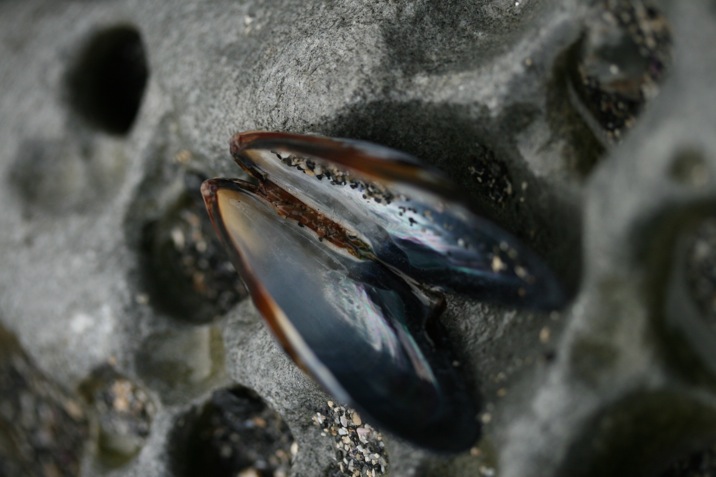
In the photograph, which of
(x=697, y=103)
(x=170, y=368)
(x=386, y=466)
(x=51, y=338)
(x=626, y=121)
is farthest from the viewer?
(x=51, y=338)

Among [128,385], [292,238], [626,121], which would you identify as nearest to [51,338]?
[128,385]

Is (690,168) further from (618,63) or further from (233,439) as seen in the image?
(233,439)

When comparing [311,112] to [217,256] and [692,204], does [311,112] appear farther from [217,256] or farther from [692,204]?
[692,204]

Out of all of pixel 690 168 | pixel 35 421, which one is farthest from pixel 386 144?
pixel 35 421

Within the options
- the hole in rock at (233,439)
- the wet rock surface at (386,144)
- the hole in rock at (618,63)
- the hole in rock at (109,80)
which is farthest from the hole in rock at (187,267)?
the hole in rock at (618,63)

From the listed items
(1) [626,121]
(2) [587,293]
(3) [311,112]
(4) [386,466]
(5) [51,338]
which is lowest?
(4) [386,466]

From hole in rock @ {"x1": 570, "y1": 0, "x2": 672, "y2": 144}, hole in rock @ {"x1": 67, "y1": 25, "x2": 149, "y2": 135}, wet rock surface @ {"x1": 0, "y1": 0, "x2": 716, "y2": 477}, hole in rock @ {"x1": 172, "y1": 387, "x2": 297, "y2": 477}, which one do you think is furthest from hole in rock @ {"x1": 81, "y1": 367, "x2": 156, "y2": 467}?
hole in rock @ {"x1": 570, "y1": 0, "x2": 672, "y2": 144}

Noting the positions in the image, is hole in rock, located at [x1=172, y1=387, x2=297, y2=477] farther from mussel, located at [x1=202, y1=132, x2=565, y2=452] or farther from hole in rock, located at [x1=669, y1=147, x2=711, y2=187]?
hole in rock, located at [x1=669, y1=147, x2=711, y2=187]

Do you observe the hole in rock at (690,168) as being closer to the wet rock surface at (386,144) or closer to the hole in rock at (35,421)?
the wet rock surface at (386,144)
